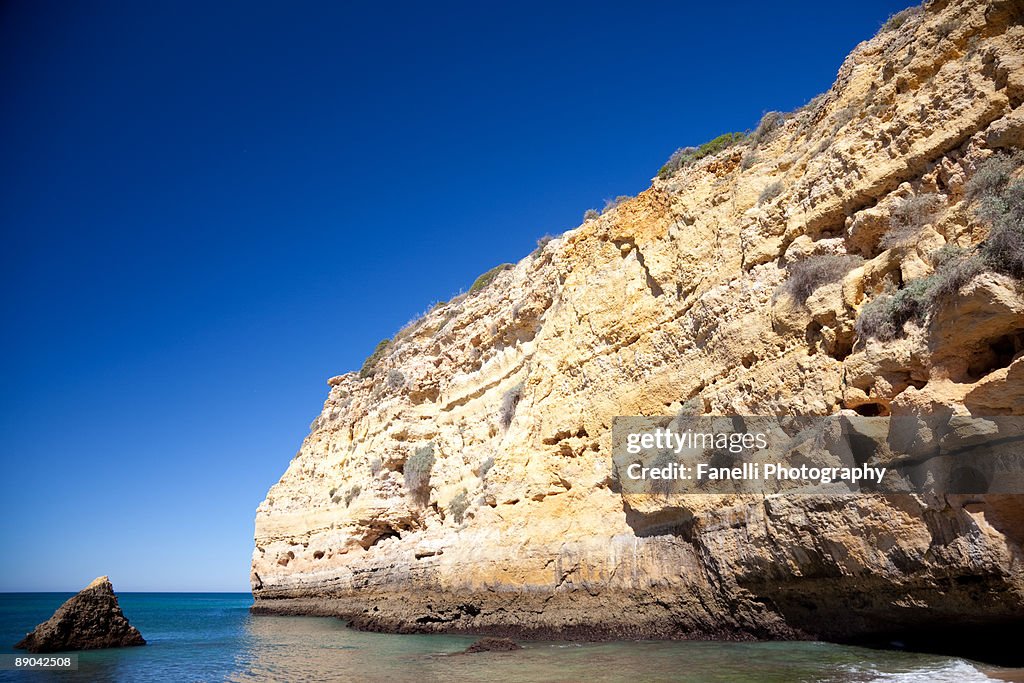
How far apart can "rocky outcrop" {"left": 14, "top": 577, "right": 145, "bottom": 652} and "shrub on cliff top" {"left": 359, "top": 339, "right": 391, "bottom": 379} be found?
17.3m

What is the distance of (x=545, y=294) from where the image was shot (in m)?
19.1

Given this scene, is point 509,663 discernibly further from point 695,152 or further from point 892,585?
point 695,152

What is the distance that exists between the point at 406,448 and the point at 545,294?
8.57 metres

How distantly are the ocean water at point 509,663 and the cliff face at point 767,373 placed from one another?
2.50 feet

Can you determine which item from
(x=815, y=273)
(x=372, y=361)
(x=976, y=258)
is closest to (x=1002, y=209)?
(x=976, y=258)

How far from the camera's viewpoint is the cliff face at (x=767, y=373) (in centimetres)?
766

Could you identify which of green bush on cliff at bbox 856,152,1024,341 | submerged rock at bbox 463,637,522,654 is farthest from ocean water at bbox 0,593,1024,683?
green bush on cliff at bbox 856,152,1024,341

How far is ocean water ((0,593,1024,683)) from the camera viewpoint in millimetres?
7527

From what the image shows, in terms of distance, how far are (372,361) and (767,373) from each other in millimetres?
25668

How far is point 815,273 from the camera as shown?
9961mm

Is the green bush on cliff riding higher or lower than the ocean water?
higher

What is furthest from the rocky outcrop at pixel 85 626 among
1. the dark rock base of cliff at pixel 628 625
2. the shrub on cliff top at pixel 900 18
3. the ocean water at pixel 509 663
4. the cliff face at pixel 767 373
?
the shrub on cliff top at pixel 900 18

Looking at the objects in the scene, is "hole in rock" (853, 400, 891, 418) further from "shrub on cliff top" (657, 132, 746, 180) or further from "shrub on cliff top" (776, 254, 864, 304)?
"shrub on cliff top" (657, 132, 746, 180)

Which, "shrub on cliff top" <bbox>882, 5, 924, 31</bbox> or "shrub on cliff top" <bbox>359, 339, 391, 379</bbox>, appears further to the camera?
"shrub on cliff top" <bbox>359, 339, 391, 379</bbox>
